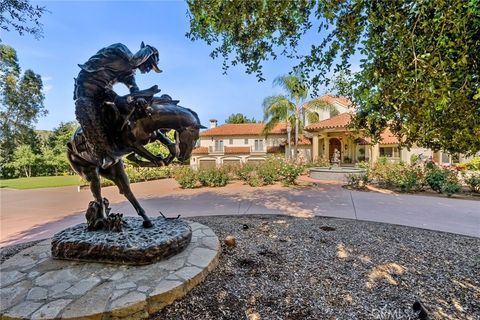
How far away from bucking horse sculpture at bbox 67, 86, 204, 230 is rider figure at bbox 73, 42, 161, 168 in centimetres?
9

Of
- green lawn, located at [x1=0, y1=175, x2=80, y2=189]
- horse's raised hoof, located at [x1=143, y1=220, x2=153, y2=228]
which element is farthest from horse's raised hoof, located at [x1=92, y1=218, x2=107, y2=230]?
green lawn, located at [x1=0, y1=175, x2=80, y2=189]

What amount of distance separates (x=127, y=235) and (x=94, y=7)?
4701 millimetres

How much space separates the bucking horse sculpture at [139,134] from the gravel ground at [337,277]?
1754 millimetres

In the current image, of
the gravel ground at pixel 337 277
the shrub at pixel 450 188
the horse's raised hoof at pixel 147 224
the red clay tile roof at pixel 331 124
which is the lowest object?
the gravel ground at pixel 337 277

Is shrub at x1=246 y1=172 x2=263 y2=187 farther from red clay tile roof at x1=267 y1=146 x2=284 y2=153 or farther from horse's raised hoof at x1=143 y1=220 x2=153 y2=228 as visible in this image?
red clay tile roof at x1=267 y1=146 x2=284 y2=153

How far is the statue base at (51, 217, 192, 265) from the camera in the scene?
119 inches

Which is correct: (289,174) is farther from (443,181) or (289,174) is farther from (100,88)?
(100,88)

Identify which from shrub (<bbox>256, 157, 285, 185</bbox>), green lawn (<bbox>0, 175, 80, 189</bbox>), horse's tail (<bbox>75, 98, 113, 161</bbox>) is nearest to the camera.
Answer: horse's tail (<bbox>75, 98, 113, 161</bbox>)

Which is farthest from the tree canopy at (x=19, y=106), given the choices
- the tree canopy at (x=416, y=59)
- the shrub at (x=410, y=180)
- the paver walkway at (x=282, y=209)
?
the shrub at (x=410, y=180)

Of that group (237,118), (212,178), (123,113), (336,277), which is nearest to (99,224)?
(123,113)

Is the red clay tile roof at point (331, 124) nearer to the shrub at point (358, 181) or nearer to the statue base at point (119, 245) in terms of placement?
the shrub at point (358, 181)

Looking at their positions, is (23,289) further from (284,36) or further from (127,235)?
(284,36)

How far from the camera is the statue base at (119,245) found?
3.03 meters

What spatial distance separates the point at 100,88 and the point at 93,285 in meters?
2.38
